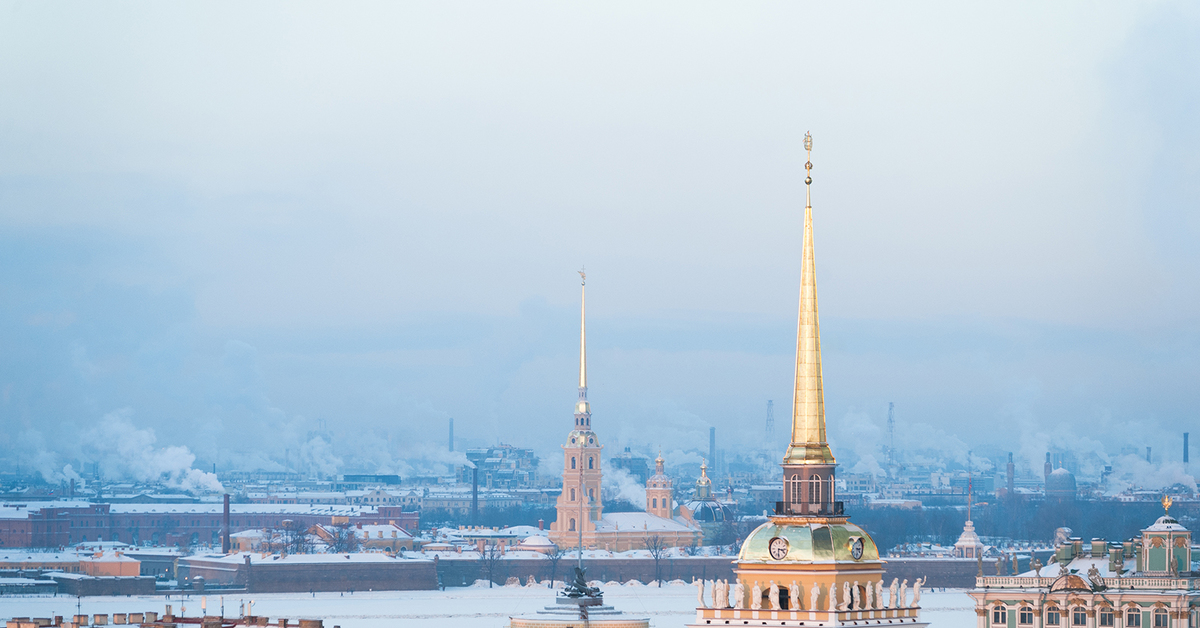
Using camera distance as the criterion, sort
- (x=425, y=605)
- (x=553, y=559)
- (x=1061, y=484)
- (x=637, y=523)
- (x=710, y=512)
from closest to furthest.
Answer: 1. (x=425, y=605)
2. (x=553, y=559)
3. (x=637, y=523)
4. (x=710, y=512)
5. (x=1061, y=484)

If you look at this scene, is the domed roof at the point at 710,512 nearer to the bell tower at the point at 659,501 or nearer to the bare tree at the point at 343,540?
the bell tower at the point at 659,501

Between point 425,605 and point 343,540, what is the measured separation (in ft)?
157

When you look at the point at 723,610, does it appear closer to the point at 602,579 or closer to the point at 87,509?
the point at 602,579

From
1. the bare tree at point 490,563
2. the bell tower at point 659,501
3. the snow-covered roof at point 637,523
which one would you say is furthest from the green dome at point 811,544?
the bell tower at point 659,501

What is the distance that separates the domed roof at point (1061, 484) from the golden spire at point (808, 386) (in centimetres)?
14593

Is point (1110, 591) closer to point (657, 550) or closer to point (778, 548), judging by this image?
point (778, 548)

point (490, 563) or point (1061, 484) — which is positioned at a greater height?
point (1061, 484)

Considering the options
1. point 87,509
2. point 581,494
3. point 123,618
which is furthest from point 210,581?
point 123,618

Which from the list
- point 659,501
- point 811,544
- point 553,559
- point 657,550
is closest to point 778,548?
point 811,544

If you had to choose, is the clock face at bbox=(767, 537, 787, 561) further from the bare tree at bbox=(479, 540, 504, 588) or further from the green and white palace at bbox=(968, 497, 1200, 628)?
the bare tree at bbox=(479, 540, 504, 588)

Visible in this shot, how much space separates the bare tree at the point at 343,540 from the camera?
150738 mm

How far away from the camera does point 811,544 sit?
96.3 feet

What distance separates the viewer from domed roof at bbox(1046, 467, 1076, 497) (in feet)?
584

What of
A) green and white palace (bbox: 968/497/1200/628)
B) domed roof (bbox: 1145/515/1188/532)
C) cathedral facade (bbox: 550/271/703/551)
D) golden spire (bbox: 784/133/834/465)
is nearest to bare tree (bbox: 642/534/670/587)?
cathedral facade (bbox: 550/271/703/551)
